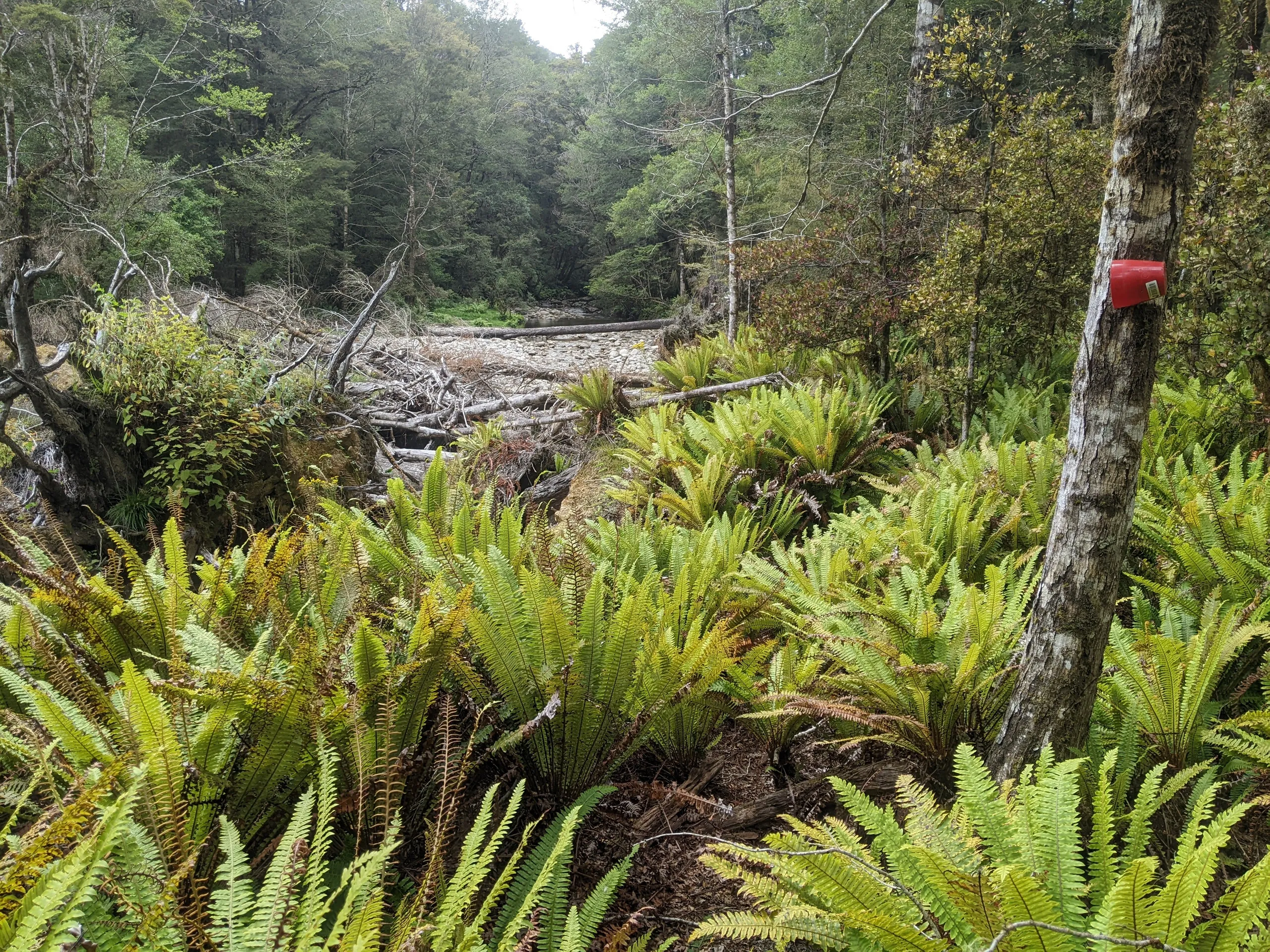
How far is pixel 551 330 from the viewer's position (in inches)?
850

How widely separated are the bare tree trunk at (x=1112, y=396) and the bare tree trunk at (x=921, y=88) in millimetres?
7294

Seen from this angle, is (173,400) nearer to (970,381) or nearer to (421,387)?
(421,387)

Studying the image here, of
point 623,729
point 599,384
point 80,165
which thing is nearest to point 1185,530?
point 623,729

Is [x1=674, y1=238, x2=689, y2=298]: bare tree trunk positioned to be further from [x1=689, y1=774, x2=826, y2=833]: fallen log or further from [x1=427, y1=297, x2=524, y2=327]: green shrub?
[x1=689, y1=774, x2=826, y2=833]: fallen log

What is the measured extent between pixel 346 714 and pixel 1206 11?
2.23 metres

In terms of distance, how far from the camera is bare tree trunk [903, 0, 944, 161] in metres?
8.03

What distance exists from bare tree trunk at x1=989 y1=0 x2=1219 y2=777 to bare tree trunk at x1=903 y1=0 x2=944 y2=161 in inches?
287

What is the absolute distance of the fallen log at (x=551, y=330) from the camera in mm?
20031

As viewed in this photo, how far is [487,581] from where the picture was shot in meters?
1.81

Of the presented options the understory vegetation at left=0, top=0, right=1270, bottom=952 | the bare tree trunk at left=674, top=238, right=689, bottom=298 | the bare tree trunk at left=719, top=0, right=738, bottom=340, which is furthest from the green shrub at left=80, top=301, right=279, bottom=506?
the bare tree trunk at left=674, top=238, right=689, bottom=298

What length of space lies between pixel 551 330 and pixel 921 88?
47.0 ft

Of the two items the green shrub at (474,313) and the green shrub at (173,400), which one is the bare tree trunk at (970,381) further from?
the green shrub at (474,313)

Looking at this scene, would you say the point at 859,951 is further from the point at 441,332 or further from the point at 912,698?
the point at 441,332

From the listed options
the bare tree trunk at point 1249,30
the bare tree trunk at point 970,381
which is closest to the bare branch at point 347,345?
the bare tree trunk at point 970,381
